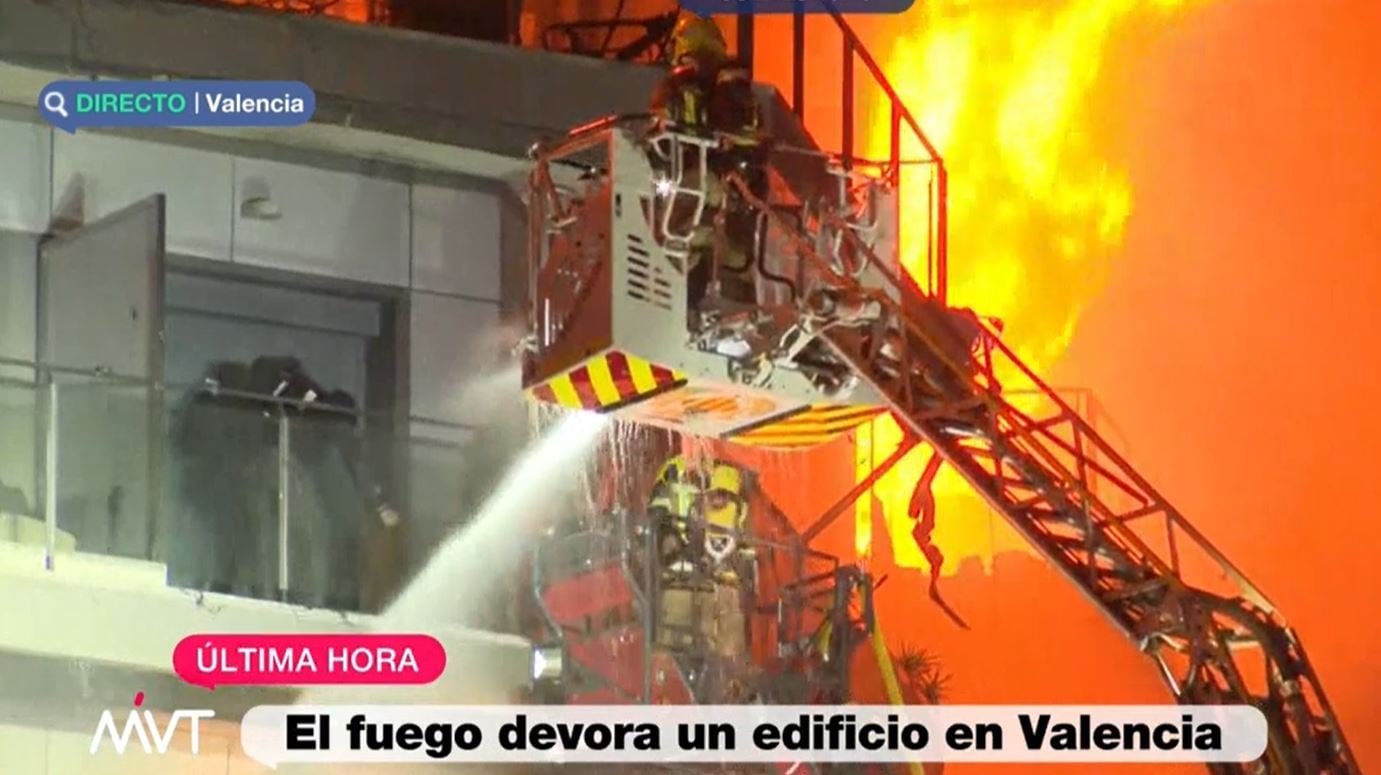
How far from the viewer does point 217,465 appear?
44.9ft

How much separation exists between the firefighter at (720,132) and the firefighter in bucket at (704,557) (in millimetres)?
1849

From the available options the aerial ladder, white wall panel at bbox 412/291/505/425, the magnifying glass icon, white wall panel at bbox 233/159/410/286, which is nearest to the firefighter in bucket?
the aerial ladder

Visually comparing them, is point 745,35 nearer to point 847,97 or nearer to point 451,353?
point 847,97

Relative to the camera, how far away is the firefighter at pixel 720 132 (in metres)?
12.6

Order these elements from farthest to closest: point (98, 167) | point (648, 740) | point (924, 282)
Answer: point (924, 282), point (98, 167), point (648, 740)

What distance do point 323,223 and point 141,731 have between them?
3.26m

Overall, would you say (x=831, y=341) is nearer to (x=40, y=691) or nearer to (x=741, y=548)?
(x=741, y=548)

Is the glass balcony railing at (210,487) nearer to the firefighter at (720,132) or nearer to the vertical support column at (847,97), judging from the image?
the firefighter at (720,132)

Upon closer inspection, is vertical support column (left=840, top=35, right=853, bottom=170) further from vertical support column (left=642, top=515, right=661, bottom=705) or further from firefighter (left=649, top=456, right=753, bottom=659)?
vertical support column (left=642, top=515, right=661, bottom=705)

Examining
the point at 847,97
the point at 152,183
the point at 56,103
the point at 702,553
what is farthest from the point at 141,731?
the point at 847,97

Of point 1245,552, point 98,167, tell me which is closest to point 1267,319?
point 1245,552

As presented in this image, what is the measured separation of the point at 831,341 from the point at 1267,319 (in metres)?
2.95

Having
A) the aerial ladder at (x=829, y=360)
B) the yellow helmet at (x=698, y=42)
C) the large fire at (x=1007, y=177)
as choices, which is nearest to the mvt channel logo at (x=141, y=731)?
the aerial ladder at (x=829, y=360)

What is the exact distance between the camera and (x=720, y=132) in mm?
12617
